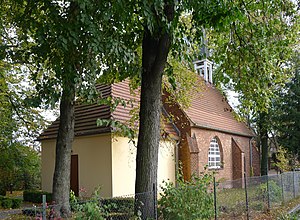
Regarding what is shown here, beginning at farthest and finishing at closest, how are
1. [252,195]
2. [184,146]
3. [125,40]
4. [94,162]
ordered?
[184,146]
[94,162]
[252,195]
[125,40]

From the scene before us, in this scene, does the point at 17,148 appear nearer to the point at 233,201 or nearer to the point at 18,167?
the point at 18,167

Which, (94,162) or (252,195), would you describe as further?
(94,162)

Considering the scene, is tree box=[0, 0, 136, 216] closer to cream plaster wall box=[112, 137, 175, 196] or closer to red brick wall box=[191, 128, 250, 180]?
cream plaster wall box=[112, 137, 175, 196]

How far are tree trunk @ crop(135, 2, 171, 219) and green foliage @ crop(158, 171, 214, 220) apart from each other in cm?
44

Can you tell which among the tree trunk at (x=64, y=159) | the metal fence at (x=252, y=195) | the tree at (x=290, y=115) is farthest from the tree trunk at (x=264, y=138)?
the tree trunk at (x=64, y=159)

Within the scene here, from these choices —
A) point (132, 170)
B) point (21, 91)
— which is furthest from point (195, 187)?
point (21, 91)

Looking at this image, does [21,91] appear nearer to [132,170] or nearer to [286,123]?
[132,170]

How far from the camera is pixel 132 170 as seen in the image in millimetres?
17844

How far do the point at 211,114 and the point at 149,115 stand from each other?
18.1 m

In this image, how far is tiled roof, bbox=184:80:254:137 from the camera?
75.3ft

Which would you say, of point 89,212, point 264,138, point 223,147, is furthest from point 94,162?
point 264,138

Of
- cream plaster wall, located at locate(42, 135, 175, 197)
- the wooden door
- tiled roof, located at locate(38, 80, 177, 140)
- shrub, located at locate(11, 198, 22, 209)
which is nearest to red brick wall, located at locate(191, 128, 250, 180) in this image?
tiled roof, located at locate(38, 80, 177, 140)

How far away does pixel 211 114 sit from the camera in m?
26.1

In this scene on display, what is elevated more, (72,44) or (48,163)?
(72,44)
